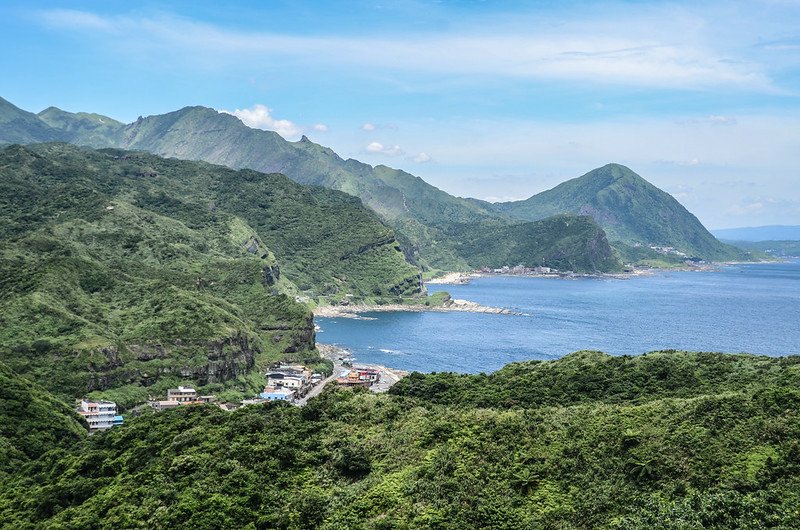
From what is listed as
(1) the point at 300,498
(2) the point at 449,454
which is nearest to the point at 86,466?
(1) the point at 300,498

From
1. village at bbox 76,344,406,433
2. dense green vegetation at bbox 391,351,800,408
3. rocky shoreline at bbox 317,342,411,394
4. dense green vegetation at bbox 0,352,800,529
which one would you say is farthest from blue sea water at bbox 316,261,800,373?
dense green vegetation at bbox 0,352,800,529

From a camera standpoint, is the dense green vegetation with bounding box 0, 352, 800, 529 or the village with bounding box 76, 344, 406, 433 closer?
the dense green vegetation with bounding box 0, 352, 800, 529

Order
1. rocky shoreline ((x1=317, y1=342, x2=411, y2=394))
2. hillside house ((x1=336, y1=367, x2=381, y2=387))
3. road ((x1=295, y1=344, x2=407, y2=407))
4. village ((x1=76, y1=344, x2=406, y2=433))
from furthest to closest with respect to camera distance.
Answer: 1. rocky shoreline ((x1=317, y1=342, x2=411, y2=394))
2. road ((x1=295, y1=344, x2=407, y2=407))
3. hillside house ((x1=336, y1=367, x2=381, y2=387))
4. village ((x1=76, y1=344, x2=406, y2=433))

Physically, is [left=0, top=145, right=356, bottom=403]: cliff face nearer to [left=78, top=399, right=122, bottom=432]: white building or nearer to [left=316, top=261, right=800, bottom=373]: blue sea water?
[left=78, top=399, right=122, bottom=432]: white building

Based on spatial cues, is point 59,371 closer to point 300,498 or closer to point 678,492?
point 300,498

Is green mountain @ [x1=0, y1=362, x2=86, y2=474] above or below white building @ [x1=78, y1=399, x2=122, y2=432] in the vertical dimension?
above

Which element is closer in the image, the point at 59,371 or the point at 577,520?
the point at 577,520

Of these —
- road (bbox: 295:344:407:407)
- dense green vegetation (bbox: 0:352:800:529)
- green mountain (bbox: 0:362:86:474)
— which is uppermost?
dense green vegetation (bbox: 0:352:800:529)
